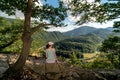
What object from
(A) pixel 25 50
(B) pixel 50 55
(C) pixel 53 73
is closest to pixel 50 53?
(B) pixel 50 55

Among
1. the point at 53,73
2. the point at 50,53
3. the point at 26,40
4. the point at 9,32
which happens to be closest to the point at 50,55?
the point at 50,53

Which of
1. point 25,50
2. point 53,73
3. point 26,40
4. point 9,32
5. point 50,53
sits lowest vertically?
point 53,73

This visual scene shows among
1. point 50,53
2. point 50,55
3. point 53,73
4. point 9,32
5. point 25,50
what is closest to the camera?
point 50,53

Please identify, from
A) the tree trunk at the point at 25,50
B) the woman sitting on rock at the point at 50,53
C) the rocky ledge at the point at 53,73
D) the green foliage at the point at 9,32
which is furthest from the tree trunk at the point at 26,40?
the green foliage at the point at 9,32

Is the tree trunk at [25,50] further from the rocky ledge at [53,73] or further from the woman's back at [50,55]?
the woman's back at [50,55]

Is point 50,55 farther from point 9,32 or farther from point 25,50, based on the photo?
point 9,32

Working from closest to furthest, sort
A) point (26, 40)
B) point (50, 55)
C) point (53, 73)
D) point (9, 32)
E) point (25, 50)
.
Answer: point (50, 55)
point (25, 50)
point (26, 40)
point (53, 73)
point (9, 32)

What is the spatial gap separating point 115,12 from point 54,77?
16.5m

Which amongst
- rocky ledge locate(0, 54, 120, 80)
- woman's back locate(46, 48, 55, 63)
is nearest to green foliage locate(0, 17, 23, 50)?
rocky ledge locate(0, 54, 120, 80)

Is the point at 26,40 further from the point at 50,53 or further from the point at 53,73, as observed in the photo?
the point at 53,73

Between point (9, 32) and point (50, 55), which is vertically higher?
point (9, 32)

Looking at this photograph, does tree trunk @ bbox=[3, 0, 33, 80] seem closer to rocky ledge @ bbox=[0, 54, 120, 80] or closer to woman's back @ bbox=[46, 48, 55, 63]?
rocky ledge @ bbox=[0, 54, 120, 80]

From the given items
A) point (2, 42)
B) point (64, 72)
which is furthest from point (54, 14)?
point (2, 42)

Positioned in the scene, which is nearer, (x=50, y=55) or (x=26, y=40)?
(x=50, y=55)
